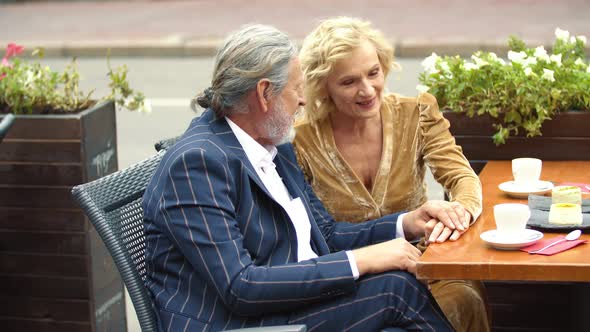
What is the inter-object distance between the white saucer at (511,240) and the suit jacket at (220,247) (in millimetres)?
399

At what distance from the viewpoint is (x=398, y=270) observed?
2.93 metres

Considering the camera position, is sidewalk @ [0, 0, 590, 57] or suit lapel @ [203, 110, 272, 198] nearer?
suit lapel @ [203, 110, 272, 198]

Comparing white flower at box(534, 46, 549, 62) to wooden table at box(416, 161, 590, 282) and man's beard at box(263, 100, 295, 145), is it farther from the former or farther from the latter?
man's beard at box(263, 100, 295, 145)

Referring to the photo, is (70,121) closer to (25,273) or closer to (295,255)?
(25,273)

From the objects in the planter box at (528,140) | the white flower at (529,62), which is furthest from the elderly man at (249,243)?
the white flower at (529,62)

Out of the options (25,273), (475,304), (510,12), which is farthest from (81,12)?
(475,304)

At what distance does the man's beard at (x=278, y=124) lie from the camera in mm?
2980

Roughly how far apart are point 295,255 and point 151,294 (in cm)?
41

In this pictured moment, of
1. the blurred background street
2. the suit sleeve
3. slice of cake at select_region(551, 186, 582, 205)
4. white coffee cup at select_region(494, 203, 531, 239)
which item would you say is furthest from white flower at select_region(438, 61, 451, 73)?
the blurred background street

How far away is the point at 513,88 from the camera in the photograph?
13.4 ft

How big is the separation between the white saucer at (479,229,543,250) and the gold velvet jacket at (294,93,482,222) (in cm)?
66

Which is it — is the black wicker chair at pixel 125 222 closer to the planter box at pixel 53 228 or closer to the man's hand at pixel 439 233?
the man's hand at pixel 439 233

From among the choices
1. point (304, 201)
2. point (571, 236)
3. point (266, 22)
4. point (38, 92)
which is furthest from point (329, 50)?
point (266, 22)

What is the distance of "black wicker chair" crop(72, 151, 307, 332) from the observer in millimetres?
2996
